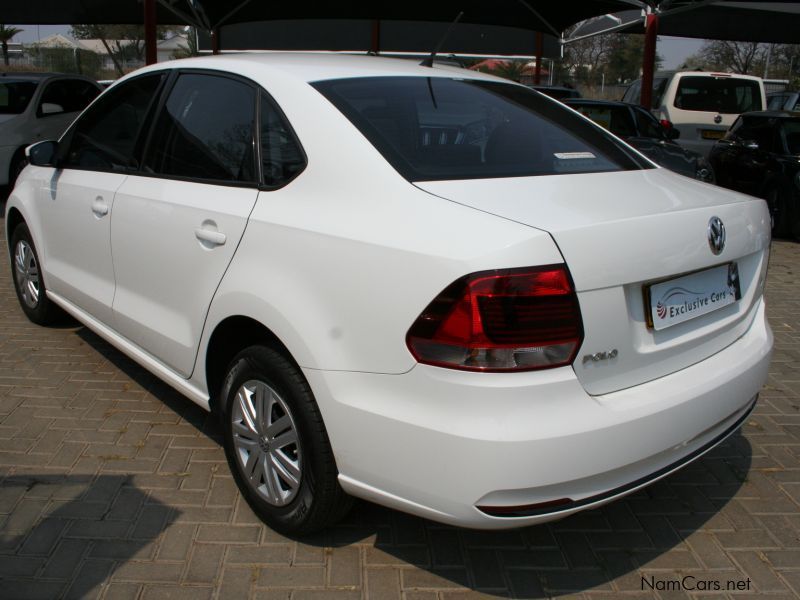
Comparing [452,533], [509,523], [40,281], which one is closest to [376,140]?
[509,523]

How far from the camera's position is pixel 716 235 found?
2551mm

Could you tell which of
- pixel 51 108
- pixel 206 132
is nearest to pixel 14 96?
pixel 51 108

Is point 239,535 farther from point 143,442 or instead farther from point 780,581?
point 780,581

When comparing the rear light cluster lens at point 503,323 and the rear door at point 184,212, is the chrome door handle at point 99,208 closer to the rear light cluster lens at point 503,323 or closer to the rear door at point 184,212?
the rear door at point 184,212

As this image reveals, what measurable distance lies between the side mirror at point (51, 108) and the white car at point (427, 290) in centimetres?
858

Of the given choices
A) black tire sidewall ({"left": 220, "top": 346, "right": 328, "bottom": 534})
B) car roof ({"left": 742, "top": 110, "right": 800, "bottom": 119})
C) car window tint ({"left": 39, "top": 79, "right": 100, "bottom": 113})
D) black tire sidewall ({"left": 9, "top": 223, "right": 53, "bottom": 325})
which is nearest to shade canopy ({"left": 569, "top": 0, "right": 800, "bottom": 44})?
car roof ({"left": 742, "top": 110, "right": 800, "bottom": 119})

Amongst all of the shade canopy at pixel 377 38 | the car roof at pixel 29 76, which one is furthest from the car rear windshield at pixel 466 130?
the shade canopy at pixel 377 38

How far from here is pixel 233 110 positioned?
312 centimetres

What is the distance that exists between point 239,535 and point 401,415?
3.36 feet

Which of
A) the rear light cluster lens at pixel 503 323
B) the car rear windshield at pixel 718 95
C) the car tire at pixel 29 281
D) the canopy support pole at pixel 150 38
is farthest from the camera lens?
the car rear windshield at pixel 718 95

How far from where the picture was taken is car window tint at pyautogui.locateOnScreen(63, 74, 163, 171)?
12.2ft

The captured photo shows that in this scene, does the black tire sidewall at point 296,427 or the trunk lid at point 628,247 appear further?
the black tire sidewall at point 296,427

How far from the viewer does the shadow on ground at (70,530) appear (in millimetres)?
2602

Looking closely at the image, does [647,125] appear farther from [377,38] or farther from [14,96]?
[377,38]
